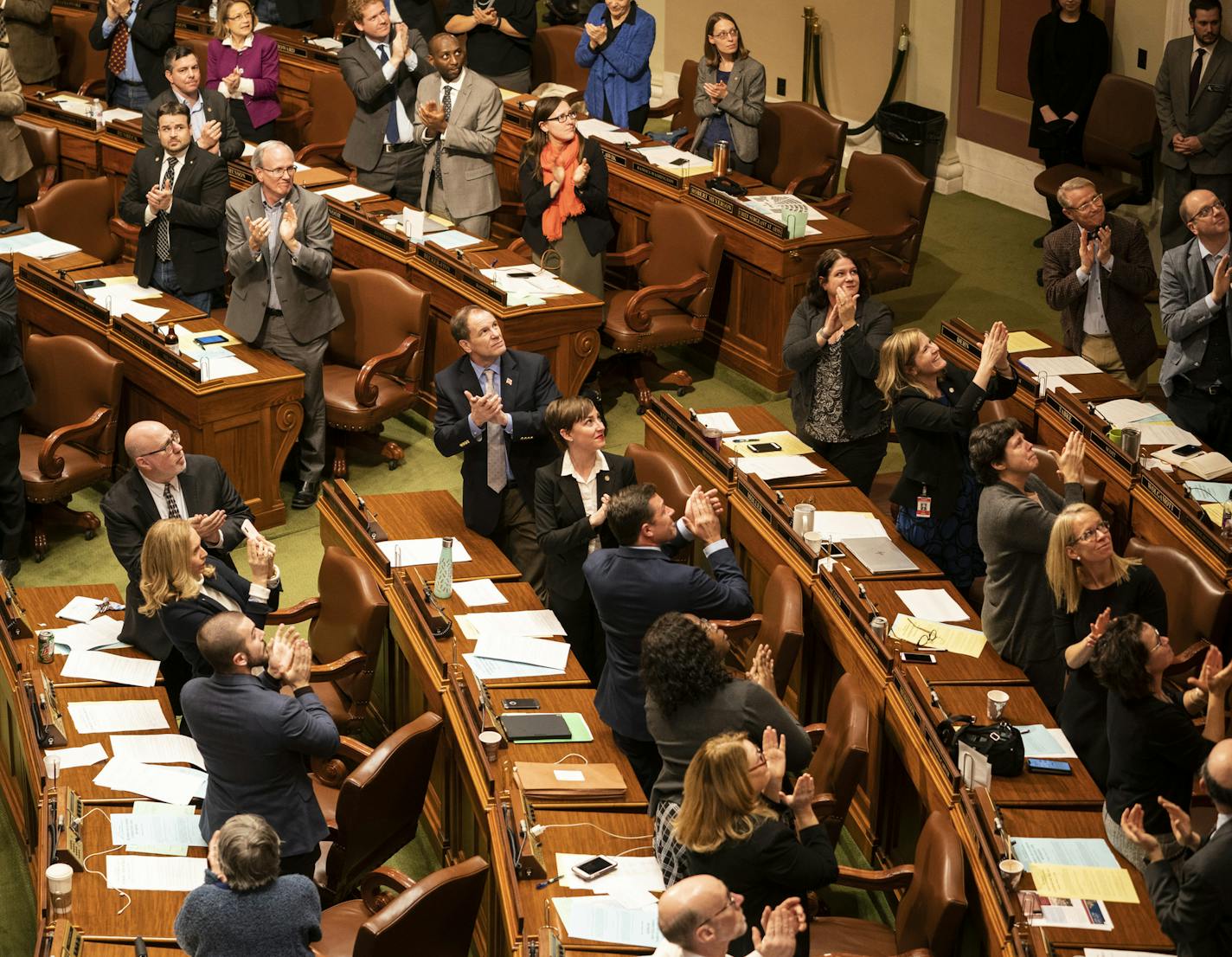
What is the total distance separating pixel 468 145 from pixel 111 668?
4.12 metres

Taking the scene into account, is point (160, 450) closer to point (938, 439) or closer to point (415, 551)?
point (415, 551)

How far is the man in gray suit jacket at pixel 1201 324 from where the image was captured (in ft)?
22.8

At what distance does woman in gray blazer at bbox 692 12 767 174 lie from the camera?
32.0 feet

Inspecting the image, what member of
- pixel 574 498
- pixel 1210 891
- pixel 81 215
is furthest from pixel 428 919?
pixel 81 215

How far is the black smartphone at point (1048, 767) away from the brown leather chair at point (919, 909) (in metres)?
0.56

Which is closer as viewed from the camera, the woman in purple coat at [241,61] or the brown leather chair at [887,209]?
the brown leather chair at [887,209]

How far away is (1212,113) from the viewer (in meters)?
9.36

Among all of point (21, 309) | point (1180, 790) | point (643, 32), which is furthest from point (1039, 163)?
point (1180, 790)

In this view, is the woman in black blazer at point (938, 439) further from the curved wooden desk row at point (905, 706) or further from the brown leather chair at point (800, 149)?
the brown leather chair at point (800, 149)

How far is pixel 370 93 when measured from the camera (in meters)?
9.70

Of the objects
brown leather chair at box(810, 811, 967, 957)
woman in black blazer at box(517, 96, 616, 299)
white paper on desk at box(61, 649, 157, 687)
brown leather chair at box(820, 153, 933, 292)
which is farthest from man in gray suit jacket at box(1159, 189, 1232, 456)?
white paper on desk at box(61, 649, 157, 687)

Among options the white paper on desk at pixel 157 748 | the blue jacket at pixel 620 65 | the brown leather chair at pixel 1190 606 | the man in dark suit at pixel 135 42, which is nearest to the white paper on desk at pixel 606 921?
the white paper on desk at pixel 157 748

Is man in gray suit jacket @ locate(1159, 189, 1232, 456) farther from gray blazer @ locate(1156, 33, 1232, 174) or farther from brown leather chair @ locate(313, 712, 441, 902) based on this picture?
brown leather chair @ locate(313, 712, 441, 902)

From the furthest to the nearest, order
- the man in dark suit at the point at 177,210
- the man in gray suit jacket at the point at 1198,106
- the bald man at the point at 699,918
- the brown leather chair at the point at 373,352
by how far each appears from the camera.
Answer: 1. the man in gray suit jacket at the point at 1198,106
2. the man in dark suit at the point at 177,210
3. the brown leather chair at the point at 373,352
4. the bald man at the point at 699,918
